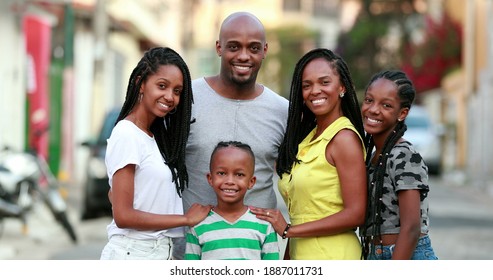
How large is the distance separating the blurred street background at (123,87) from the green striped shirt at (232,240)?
21.6 ft

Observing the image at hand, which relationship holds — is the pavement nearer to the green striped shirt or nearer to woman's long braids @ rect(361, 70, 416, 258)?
the green striped shirt

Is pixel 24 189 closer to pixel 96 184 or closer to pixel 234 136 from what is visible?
pixel 96 184

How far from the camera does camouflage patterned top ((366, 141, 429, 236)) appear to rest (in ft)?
15.1

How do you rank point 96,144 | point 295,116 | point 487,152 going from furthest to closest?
point 487,152, point 96,144, point 295,116

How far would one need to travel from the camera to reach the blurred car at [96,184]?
15.2 metres

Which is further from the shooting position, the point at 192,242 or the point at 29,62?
the point at 29,62

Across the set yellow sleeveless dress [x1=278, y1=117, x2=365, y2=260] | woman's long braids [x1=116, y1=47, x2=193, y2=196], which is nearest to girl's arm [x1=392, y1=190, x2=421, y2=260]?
yellow sleeveless dress [x1=278, y1=117, x2=365, y2=260]

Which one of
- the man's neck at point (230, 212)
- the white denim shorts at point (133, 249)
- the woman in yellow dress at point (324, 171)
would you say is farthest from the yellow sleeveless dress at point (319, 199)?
the white denim shorts at point (133, 249)

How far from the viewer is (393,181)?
4645 millimetres

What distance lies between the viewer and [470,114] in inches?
1289

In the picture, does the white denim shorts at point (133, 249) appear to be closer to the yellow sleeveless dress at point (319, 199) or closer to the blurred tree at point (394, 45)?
the yellow sleeveless dress at point (319, 199)

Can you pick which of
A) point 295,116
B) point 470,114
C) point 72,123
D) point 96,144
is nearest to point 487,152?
point 470,114
